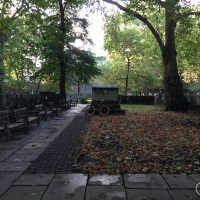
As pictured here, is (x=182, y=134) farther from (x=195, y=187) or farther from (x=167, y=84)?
(x=167, y=84)

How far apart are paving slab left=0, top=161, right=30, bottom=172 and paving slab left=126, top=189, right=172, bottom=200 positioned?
268cm

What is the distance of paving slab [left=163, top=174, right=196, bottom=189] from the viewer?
6.13m

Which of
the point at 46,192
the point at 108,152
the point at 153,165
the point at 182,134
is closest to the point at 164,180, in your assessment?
the point at 153,165

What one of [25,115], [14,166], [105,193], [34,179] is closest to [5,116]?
[25,115]

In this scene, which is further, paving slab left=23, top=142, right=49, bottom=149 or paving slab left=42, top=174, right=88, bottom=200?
paving slab left=23, top=142, right=49, bottom=149

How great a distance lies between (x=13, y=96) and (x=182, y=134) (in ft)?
41.4

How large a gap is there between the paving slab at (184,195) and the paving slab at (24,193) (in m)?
2.17

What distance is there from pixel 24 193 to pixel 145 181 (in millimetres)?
2215

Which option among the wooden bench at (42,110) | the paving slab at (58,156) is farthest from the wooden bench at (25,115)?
the paving slab at (58,156)

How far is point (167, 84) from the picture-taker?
26156 mm

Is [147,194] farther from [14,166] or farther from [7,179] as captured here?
[14,166]

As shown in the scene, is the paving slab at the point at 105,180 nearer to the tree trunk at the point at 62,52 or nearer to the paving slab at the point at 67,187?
the paving slab at the point at 67,187

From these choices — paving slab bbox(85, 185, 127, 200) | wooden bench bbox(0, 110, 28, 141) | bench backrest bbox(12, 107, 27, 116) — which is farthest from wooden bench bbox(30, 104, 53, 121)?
paving slab bbox(85, 185, 127, 200)

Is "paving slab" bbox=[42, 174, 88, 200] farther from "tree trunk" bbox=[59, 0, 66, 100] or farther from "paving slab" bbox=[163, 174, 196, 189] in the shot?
"tree trunk" bbox=[59, 0, 66, 100]
